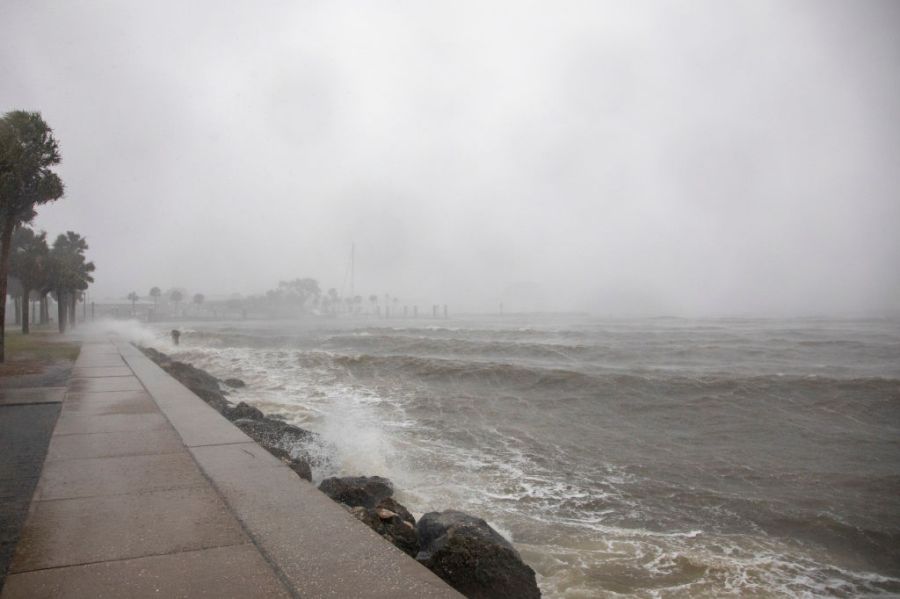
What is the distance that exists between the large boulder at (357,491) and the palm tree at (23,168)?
541 inches

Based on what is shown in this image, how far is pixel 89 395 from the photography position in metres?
8.59

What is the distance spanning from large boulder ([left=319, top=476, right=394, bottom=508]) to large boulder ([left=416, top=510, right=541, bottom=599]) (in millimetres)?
1465

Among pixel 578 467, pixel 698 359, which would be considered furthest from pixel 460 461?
pixel 698 359

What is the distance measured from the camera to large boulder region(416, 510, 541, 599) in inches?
143

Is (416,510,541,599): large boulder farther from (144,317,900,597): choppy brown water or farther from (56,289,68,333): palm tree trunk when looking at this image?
(56,289,68,333): palm tree trunk

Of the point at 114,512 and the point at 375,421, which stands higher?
the point at 114,512

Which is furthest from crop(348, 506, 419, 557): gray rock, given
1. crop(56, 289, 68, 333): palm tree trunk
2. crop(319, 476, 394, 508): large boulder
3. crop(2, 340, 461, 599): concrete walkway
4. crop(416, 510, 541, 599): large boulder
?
crop(56, 289, 68, 333): palm tree trunk

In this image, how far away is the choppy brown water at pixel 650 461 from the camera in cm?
506

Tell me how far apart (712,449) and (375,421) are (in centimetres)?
641

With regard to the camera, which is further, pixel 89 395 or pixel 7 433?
pixel 89 395

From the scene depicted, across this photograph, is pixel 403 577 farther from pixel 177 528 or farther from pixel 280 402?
pixel 280 402

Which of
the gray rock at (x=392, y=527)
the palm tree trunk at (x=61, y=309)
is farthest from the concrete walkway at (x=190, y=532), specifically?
the palm tree trunk at (x=61, y=309)

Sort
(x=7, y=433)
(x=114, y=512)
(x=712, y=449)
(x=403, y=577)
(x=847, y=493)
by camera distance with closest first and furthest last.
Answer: (x=403, y=577), (x=114, y=512), (x=7, y=433), (x=847, y=493), (x=712, y=449)

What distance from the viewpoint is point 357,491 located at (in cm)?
541
